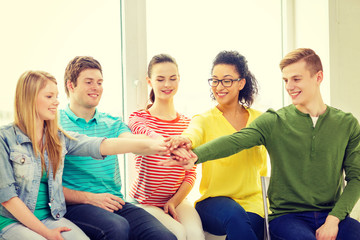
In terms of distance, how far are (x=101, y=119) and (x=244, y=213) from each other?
93 cm

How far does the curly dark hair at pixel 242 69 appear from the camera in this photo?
2273mm

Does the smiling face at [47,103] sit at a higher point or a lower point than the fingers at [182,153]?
higher

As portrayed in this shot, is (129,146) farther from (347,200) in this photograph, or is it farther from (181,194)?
(347,200)

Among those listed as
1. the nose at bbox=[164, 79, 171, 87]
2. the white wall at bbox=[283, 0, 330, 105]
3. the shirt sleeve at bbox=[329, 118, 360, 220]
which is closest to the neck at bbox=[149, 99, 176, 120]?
the nose at bbox=[164, 79, 171, 87]

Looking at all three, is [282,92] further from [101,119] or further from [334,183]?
[101,119]

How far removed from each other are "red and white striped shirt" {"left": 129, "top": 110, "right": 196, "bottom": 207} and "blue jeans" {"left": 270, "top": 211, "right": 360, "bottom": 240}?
596 mm

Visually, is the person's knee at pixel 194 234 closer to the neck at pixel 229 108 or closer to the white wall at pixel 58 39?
the neck at pixel 229 108

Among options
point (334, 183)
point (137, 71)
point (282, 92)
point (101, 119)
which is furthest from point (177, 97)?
point (334, 183)

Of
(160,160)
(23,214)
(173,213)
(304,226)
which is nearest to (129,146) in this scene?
(160,160)

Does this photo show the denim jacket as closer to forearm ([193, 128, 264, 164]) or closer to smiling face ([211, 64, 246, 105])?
forearm ([193, 128, 264, 164])

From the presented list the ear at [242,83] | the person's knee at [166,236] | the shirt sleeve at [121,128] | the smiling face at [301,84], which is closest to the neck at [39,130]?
the shirt sleeve at [121,128]

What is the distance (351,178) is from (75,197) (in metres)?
1.39

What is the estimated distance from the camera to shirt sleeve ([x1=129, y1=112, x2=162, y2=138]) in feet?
6.89

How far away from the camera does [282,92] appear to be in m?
3.14
